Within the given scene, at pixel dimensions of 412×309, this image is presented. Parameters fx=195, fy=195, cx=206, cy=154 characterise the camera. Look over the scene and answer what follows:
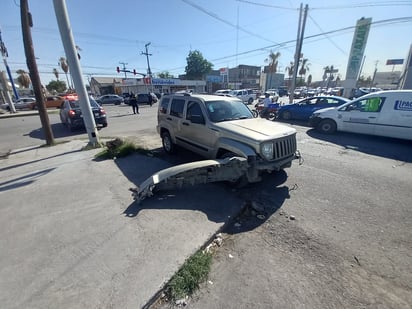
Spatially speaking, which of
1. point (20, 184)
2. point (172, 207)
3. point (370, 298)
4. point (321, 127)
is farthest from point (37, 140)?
point (321, 127)

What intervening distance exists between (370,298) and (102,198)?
Result: 4326 millimetres

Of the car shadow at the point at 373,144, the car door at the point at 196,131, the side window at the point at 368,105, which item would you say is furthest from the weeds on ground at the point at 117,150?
the side window at the point at 368,105

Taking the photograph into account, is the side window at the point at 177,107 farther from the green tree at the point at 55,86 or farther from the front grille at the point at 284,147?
the green tree at the point at 55,86

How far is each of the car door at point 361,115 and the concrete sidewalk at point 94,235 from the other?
23.6 ft

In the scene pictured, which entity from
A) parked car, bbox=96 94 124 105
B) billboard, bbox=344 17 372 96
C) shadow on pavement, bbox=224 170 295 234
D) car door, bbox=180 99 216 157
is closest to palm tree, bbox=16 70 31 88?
parked car, bbox=96 94 124 105

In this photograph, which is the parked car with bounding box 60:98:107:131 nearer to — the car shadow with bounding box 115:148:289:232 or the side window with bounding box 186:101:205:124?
the car shadow with bounding box 115:148:289:232

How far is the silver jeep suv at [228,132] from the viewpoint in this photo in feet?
12.5

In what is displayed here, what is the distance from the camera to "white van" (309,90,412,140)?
272 inches

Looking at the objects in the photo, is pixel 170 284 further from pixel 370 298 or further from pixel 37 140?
pixel 37 140

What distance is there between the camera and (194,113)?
5.14m

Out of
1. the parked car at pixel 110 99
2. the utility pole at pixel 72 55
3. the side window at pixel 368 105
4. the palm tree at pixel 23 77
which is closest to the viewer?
the utility pole at pixel 72 55

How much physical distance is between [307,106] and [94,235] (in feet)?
41.5

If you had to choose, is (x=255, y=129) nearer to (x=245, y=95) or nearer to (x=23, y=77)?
(x=245, y=95)

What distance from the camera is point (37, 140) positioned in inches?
380
